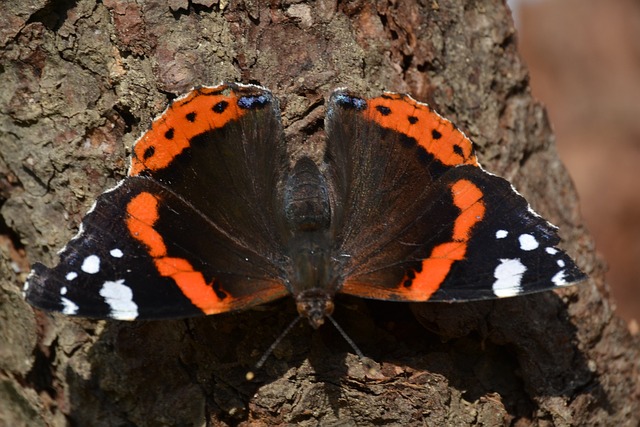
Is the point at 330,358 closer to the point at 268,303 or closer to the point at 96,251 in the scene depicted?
the point at 268,303

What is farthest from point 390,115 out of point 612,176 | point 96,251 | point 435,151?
point 612,176

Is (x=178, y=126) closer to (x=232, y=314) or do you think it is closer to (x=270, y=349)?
(x=232, y=314)

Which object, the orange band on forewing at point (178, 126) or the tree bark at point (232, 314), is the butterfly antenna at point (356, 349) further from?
the orange band on forewing at point (178, 126)

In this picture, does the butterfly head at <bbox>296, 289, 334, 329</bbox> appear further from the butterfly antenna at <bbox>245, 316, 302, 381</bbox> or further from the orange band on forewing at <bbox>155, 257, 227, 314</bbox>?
the orange band on forewing at <bbox>155, 257, 227, 314</bbox>

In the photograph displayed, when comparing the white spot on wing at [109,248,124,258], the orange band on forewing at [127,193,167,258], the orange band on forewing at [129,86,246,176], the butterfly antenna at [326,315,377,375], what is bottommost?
the butterfly antenna at [326,315,377,375]

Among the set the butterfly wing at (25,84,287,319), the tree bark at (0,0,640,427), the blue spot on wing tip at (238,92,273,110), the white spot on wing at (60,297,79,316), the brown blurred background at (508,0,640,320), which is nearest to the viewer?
the white spot on wing at (60,297,79,316)

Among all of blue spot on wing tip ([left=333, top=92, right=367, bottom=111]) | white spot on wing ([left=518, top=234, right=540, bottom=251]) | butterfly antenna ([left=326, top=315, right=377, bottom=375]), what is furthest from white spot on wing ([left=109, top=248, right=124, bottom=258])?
white spot on wing ([left=518, top=234, right=540, bottom=251])

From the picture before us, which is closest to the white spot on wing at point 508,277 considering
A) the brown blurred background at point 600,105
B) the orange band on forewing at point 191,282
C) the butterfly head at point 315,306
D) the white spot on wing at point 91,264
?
the butterfly head at point 315,306
